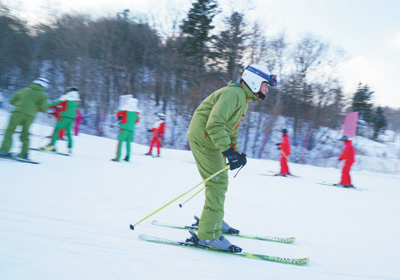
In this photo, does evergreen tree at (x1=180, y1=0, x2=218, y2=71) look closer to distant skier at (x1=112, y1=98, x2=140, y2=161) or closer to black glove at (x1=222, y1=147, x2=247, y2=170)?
distant skier at (x1=112, y1=98, x2=140, y2=161)

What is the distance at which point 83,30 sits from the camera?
2916cm

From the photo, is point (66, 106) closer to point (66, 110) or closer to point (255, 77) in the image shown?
point (66, 110)

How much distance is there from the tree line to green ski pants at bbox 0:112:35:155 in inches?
764

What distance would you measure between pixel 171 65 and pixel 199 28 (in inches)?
179

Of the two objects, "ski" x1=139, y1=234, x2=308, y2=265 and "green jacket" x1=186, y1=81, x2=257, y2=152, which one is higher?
"green jacket" x1=186, y1=81, x2=257, y2=152

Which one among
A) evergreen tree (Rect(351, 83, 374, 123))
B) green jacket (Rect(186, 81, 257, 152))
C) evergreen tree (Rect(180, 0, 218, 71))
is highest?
evergreen tree (Rect(180, 0, 218, 71))

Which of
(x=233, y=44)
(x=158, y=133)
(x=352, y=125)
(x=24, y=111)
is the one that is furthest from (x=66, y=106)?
(x=233, y=44)

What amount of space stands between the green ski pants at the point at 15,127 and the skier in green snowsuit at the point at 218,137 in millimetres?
5060

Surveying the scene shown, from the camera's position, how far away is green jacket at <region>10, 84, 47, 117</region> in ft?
21.4

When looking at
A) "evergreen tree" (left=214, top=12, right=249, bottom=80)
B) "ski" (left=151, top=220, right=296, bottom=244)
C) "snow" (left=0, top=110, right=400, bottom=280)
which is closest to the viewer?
"snow" (left=0, top=110, right=400, bottom=280)

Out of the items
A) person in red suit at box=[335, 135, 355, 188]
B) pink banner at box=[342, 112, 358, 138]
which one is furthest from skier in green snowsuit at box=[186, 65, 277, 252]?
pink banner at box=[342, 112, 358, 138]

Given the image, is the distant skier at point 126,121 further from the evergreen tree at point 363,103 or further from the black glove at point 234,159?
the evergreen tree at point 363,103

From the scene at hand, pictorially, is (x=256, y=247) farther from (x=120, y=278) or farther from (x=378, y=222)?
(x=378, y=222)

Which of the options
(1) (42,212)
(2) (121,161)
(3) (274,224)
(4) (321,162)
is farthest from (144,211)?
(4) (321,162)
